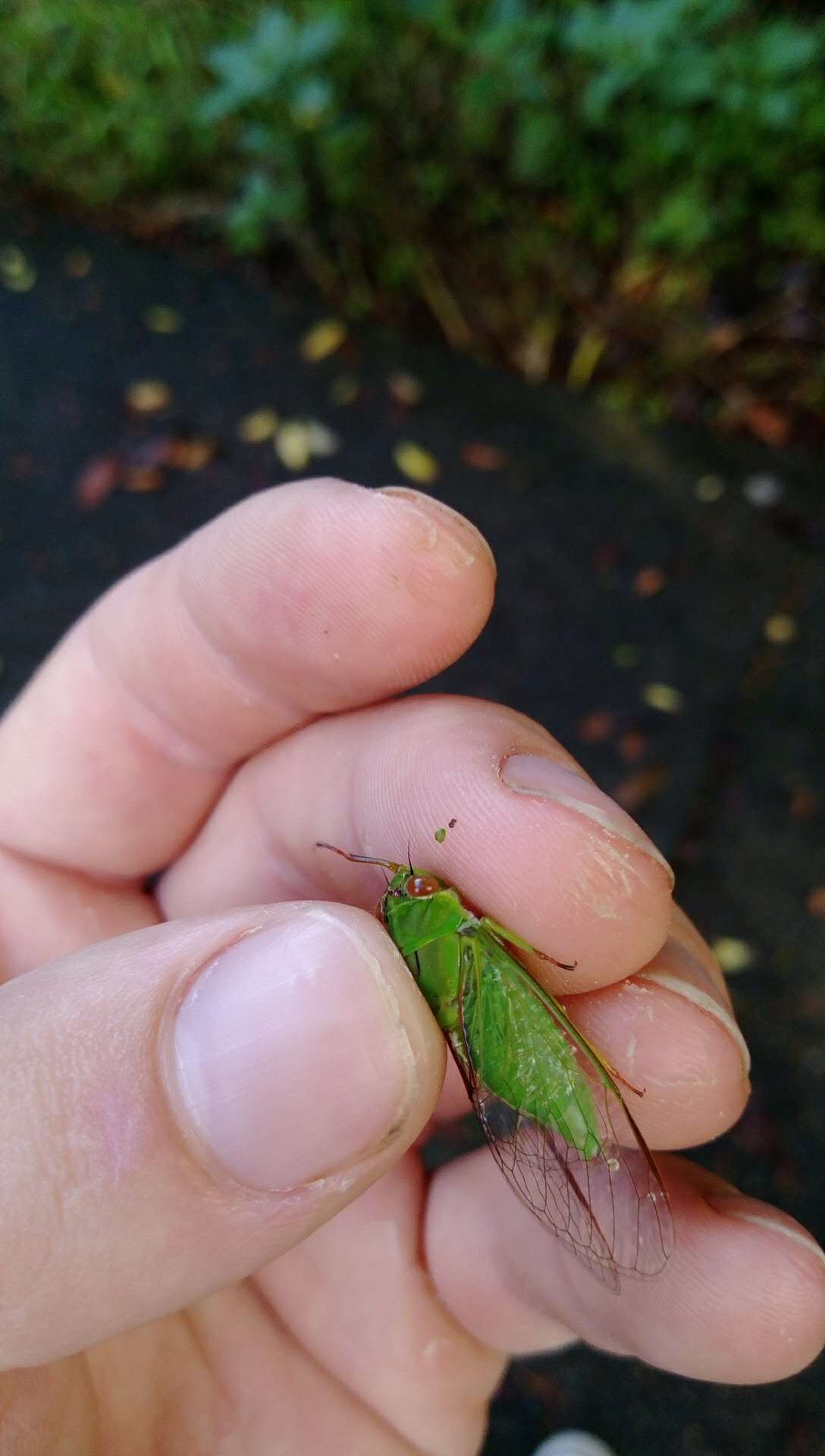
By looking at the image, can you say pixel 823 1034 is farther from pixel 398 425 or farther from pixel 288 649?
pixel 398 425

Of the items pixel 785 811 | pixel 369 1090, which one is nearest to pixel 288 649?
pixel 369 1090

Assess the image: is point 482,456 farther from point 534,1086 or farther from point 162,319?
point 534,1086

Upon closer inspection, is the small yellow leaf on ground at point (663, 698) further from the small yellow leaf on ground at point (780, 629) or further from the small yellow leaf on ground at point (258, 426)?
the small yellow leaf on ground at point (258, 426)

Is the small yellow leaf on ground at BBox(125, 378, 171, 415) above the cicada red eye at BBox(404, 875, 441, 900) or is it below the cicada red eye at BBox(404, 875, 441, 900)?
above

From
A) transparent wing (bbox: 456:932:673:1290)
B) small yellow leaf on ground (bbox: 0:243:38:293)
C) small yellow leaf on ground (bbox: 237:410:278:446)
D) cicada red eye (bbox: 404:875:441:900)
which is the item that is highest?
small yellow leaf on ground (bbox: 0:243:38:293)

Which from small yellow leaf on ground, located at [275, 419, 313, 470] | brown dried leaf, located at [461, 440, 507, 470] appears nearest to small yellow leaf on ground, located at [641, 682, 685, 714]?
brown dried leaf, located at [461, 440, 507, 470]

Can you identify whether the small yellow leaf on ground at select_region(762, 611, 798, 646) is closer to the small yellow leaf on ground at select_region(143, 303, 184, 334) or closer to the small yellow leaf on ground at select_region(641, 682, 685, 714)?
the small yellow leaf on ground at select_region(641, 682, 685, 714)
